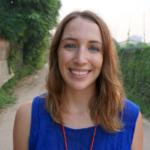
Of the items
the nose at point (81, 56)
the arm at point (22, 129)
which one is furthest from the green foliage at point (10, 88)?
the nose at point (81, 56)

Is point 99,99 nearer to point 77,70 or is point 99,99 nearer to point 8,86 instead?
point 77,70

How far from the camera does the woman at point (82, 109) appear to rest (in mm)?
1217

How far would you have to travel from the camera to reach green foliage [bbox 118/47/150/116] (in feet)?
17.7

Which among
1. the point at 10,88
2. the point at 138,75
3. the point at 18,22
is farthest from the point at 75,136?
the point at 10,88

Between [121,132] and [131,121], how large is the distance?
0.13 metres

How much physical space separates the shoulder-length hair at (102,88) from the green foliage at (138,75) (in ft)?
13.1

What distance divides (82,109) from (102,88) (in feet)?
0.87

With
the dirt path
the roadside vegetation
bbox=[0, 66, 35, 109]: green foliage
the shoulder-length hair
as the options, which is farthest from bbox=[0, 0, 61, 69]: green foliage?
the shoulder-length hair

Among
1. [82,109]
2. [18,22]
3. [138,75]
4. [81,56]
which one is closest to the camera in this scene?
[81,56]

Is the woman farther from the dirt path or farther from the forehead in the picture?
the dirt path

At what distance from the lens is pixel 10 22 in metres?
5.53

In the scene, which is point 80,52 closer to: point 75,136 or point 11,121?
point 75,136

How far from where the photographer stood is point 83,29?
Result: 1198 mm

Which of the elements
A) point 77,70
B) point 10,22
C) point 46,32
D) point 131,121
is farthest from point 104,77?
point 46,32
